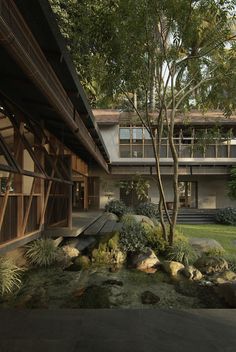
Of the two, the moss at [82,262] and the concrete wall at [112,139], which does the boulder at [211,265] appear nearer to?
the moss at [82,262]

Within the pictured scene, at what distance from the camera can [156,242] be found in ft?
36.4

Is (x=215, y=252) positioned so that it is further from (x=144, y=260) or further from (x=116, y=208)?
(x=116, y=208)

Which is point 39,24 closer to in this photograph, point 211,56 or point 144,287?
point 144,287

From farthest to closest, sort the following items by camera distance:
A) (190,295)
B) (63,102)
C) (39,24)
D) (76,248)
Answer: (76,248)
(190,295)
(63,102)
(39,24)

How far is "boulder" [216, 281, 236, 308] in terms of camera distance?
6.62 metres

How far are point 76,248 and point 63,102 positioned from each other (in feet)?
21.2

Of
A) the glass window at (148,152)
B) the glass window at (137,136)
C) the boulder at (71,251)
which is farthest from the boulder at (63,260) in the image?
the glass window at (137,136)

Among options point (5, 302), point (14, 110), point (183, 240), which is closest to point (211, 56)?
point (183, 240)

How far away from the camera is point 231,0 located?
812 cm

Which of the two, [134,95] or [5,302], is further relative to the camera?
[134,95]

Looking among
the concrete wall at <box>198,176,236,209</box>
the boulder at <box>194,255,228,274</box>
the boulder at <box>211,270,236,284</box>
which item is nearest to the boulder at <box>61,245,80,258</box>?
the boulder at <box>194,255,228,274</box>

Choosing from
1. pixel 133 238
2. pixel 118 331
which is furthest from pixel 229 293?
pixel 133 238

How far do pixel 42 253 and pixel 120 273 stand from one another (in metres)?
2.09

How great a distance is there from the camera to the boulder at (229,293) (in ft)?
21.7
